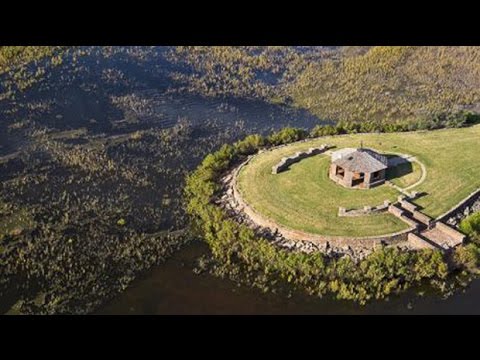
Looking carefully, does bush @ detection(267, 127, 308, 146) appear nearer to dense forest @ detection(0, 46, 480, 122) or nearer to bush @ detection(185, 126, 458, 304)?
dense forest @ detection(0, 46, 480, 122)

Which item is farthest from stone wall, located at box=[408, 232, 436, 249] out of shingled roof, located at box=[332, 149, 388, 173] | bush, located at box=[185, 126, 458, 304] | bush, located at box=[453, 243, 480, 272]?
shingled roof, located at box=[332, 149, 388, 173]

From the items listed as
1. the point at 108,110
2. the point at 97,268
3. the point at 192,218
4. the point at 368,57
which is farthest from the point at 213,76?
the point at 97,268

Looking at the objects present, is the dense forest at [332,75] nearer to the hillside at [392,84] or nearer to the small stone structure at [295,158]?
the hillside at [392,84]

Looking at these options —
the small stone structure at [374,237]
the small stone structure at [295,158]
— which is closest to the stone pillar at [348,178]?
the small stone structure at [374,237]

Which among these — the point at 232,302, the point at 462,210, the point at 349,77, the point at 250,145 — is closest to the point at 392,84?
the point at 349,77

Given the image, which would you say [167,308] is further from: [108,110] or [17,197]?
[108,110]
